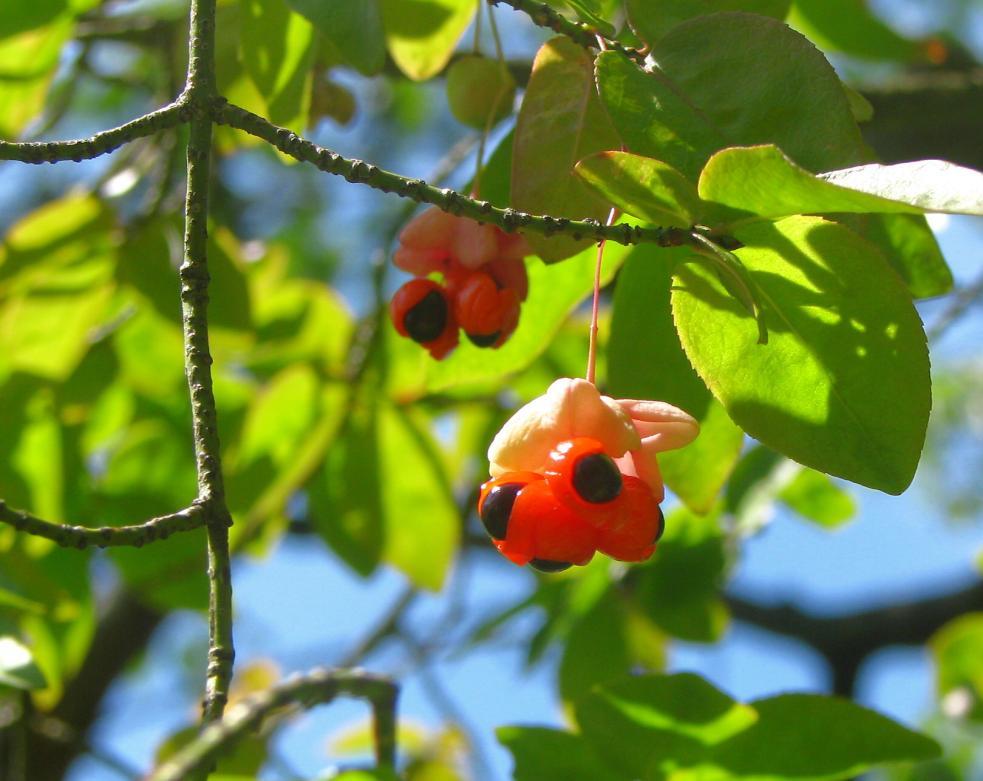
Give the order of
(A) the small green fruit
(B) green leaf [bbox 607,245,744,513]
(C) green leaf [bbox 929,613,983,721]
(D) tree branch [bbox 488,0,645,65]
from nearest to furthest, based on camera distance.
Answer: (D) tree branch [bbox 488,0,645,65] → (B) green leaf [bbox 607,245,744,513] → (A) the small green fruit → (C) green leaf [bbox 929,613,983,721]

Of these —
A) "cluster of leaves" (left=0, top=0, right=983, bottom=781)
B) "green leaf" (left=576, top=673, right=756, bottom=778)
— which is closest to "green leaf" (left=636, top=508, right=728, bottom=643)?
"cluster of leaves" (left=0, top=0, right=983, bottom=781)

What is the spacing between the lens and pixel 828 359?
2.59ft

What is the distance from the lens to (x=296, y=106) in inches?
41.9

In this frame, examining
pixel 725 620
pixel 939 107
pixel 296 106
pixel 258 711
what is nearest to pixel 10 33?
pixel 296 106

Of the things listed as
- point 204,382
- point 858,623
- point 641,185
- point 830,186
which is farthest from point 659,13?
point 858,623

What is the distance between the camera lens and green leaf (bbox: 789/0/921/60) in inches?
59.2

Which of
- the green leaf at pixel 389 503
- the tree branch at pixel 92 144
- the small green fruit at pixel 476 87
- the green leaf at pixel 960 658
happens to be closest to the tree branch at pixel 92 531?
the tree branch at pixel 92 144

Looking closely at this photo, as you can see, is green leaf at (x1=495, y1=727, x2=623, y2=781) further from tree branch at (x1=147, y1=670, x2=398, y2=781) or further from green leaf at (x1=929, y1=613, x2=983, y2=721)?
green leaf at (x1=929, y1=613, x2=983, y2=721)

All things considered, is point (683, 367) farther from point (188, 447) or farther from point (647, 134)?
point (188, 447)

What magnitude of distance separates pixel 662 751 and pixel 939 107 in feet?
3.60

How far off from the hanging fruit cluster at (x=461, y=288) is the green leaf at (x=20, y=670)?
1.29 feet

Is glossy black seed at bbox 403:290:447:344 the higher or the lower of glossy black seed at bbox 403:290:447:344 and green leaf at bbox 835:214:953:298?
the lower

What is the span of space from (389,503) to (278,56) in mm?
666

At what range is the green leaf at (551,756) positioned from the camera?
1.08 metres
